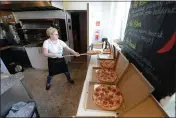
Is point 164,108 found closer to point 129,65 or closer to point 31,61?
point 129,65

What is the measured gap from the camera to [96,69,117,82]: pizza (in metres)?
1.08

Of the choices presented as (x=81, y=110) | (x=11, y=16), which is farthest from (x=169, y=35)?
(x=11, y=16)

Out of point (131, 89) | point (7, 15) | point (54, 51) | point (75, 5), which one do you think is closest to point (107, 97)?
point (131, 89)

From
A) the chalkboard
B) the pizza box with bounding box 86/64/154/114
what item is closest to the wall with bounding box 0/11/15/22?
the pizza box with bounding box 86/64/154/114

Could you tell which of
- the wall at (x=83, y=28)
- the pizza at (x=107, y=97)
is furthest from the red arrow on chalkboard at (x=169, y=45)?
the wall at (x=83, y=28)

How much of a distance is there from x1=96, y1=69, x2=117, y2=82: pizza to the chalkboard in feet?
0.99

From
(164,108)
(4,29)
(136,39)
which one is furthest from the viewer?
(4,29)

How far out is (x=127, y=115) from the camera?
61 centimetres

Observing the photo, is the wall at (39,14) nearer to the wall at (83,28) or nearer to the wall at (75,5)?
the wall at (75,5)

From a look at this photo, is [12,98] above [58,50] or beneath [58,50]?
beneath

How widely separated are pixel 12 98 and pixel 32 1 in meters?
1.49

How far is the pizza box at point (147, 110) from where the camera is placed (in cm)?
58

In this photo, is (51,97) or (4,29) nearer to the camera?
(51,97)

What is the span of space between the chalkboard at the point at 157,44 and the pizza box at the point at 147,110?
10 cm
